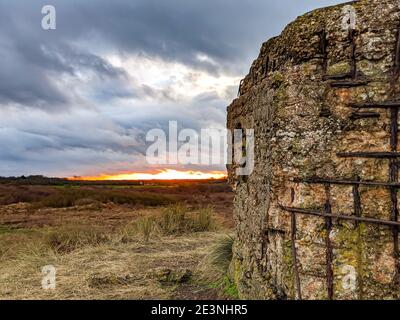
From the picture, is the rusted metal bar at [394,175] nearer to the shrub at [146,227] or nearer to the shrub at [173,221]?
the shrub at [146,227]

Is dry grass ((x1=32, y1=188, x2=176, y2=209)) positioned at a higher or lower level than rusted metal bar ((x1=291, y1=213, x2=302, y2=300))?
lower

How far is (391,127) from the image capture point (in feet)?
11.3

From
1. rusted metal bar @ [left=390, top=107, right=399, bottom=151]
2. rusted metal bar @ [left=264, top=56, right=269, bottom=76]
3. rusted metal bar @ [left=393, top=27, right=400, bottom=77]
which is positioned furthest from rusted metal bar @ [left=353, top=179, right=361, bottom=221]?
rusted metal bar @ [left=264, top=56, right=269, bottom=76]

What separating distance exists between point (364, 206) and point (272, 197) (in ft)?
2.80

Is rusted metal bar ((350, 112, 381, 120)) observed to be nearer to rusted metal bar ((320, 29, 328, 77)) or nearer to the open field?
rusted metal bar ((320, 29, 328, 77))

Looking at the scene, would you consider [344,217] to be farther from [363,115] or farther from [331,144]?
[363,115]

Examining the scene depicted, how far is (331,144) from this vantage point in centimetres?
361

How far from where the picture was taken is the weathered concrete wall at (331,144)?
136 inches

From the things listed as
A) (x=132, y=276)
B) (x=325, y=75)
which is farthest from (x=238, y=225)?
(x=325, y=75)

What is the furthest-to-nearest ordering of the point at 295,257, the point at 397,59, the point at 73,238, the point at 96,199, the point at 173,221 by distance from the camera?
the point at 96,199 < the point at 173,221 < the point at 73,238 < the point at 295,257 < the point at 397,59

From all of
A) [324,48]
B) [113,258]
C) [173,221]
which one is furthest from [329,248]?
[173,221]

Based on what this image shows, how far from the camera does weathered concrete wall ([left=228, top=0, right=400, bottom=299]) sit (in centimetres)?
346

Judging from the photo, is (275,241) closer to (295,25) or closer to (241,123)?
(241,123)

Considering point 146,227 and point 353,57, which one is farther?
point 146,227
